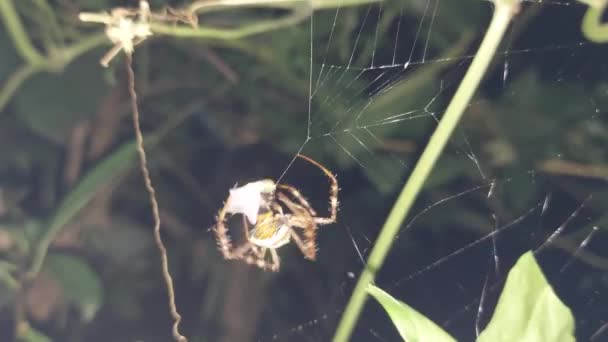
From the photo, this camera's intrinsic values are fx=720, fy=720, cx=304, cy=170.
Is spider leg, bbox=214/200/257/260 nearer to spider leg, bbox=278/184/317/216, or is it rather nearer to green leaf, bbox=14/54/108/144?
spider leg, bbox=278/184/317/216

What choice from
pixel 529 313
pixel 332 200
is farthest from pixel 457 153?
pixel 529 313

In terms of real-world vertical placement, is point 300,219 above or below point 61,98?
below

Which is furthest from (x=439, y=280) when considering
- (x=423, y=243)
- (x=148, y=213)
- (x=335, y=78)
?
(x=148, y=213)

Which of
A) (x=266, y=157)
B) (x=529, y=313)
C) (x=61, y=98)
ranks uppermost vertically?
(x=61, y=98)

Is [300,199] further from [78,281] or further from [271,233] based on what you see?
[78,281]

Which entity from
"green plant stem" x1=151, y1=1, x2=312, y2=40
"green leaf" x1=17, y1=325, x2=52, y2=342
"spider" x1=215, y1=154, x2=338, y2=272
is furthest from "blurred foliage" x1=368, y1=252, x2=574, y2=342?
"green leaf" x1=17, y1=325, x2=52, y2=342

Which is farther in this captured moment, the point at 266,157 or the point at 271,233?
the point at 266,157

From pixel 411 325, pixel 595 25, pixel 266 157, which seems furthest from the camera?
pixel 266 157

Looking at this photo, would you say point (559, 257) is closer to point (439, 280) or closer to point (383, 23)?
point (439, 280)
